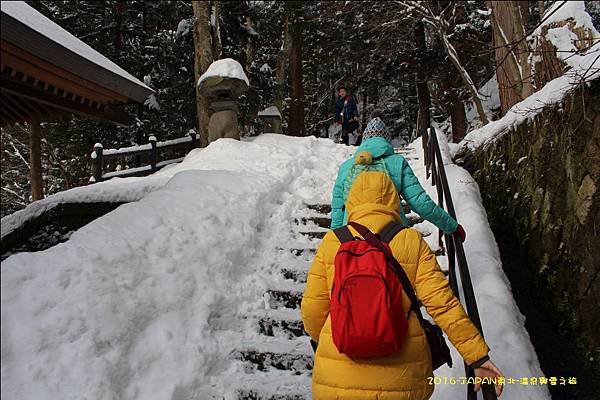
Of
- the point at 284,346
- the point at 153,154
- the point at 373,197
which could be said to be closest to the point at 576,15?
the point at 373,197

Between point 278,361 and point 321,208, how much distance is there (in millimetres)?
2804

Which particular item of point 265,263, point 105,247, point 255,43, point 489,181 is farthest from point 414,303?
→ point 255,43

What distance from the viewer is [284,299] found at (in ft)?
13.6

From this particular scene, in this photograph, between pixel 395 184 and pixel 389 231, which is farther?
pixel 395 184

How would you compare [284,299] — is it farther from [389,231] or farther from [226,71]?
[226,71]

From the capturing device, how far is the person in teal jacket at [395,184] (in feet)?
9.82

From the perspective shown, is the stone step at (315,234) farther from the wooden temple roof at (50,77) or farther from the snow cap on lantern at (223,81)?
the snow cap on lantern at (223,81)

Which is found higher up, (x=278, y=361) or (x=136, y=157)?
(x=136, y=157)

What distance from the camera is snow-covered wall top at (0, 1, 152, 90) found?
1430 millimetres

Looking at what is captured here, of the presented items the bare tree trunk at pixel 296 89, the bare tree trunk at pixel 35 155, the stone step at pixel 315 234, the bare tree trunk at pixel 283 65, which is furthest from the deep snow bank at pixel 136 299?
the bare tree trunk at pixel 283 65

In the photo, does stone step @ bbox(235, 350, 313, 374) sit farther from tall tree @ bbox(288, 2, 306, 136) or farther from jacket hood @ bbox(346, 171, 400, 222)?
tall tree @ bbox(288, 2, 306, 136)

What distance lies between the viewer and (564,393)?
339cm

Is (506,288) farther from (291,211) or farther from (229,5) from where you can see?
(229,5)

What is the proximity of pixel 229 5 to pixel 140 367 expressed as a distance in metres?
12.8
